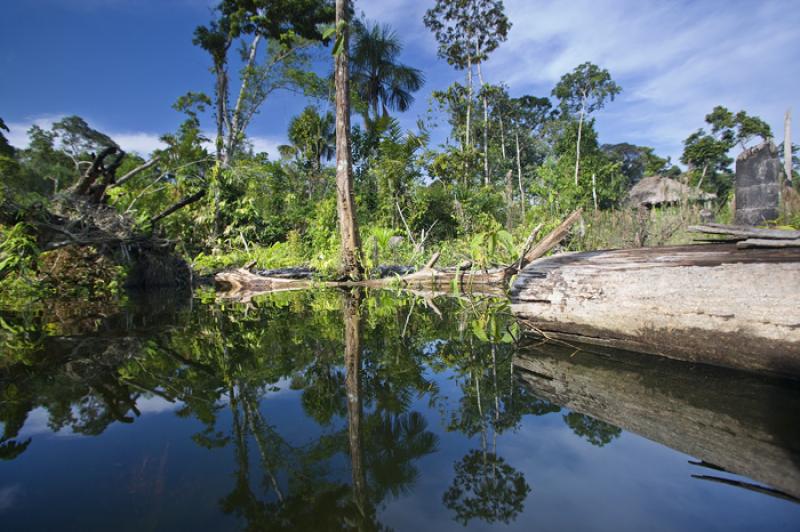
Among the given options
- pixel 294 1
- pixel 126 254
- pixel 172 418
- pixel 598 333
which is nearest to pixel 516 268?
pixel 598 333

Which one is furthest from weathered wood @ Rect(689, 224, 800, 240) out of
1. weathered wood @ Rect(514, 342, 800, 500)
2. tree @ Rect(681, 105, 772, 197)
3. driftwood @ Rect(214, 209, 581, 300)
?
tree @ Rect(681, 105, 772, 197)

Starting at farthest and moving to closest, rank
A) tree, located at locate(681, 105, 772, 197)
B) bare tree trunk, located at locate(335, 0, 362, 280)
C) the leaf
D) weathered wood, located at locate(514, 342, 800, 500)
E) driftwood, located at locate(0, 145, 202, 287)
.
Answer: tree, located at locate(681, 105, 772, 197), bare tree trunk, located at locate(335, 0, 362, 280), driftwood, located at locate(0, 145, 202, 287), the leaf, weathered wood, located at locate(514, 342, 800, 500)

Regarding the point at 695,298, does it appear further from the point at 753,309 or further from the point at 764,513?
the point at 764,513

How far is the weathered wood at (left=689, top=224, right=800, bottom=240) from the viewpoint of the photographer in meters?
1.45

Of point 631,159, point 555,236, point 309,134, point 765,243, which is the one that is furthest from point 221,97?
point 631,159

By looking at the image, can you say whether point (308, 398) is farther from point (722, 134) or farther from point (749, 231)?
point (722, 134)

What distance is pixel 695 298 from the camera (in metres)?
1.55

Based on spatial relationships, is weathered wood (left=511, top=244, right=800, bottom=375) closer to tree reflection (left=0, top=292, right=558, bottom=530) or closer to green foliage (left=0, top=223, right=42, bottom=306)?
tree reflection (left=0, top=292, right=558, bottom=530)

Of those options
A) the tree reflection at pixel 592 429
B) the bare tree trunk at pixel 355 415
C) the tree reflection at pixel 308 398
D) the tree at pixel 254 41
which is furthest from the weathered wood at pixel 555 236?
the tree at pixel 254 41

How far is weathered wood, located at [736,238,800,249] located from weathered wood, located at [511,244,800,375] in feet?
0.10

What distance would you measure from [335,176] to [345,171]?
383 cm

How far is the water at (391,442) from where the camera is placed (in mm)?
694

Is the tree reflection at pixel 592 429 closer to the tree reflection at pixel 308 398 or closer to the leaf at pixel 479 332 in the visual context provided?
the tree reflection at pixel 308 398

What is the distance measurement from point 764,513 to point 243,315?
3197 mm
